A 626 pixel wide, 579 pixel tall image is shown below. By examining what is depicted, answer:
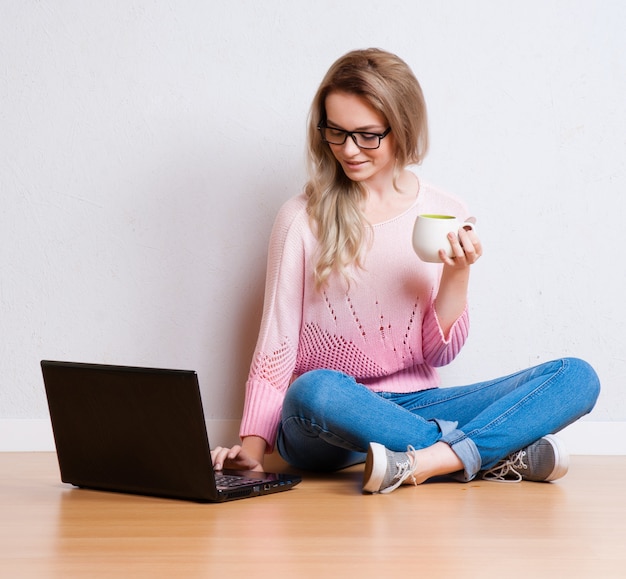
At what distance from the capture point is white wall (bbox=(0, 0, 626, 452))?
211 centimetres

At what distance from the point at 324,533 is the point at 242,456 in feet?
1.35

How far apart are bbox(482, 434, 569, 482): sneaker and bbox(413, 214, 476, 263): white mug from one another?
1.29 ft

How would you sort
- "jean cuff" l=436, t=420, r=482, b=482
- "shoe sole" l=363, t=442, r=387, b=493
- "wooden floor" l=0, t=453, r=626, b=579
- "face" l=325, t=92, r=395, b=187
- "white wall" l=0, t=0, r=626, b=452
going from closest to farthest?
"wooden floor" l=0, t=453, r=626, b=579 < "shoe sole" l=363, t=442, r=387, b=493 < "jean cuff" l=436, t=420, r=482, b=482 < "face" l=325, t=92, r=395, b=187 < "white wall" l=0, t=0, r=626, b=452

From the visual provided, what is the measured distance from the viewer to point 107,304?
214cm

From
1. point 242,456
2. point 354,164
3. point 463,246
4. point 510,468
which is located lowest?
point 510,468

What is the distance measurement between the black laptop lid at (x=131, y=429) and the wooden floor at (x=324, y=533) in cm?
3

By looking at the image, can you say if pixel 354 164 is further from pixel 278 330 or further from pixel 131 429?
pixel 131 429

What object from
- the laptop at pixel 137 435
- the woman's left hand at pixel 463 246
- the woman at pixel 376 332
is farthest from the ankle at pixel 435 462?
the woman's left hand at pixel 463 246

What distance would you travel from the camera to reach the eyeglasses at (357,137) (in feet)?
5.90

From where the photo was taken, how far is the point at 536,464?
176cm

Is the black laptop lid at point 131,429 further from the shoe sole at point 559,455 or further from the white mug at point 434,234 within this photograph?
the shoe sole at point 559,455

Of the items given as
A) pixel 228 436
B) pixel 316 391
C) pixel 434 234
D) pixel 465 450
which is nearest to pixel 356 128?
pixel 434 234

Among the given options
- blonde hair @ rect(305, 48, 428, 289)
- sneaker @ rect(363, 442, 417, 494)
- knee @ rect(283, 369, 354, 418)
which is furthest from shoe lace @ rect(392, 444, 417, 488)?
blonde hair @ rect(305, 48, 428, 289)

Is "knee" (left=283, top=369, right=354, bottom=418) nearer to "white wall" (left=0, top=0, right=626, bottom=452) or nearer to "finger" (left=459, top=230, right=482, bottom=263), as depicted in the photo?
"finger" (left=459, top=230, right=482, bottom=263)
